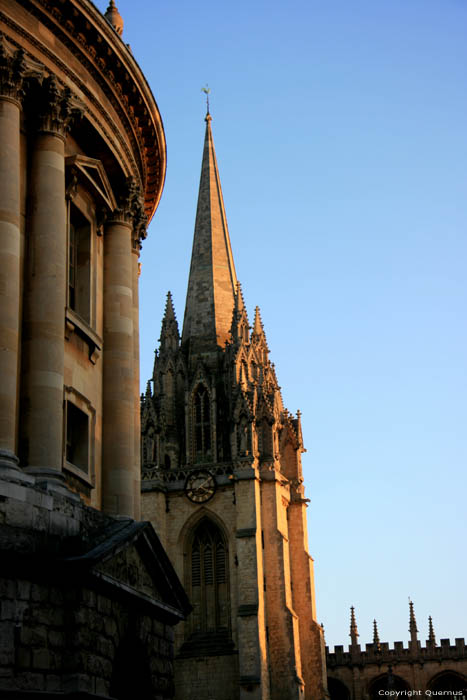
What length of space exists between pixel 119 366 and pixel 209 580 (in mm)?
52848

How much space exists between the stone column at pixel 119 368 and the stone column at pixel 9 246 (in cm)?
417

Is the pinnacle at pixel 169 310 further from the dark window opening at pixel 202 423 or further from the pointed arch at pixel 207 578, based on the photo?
the pointed arch at pixel 207 578

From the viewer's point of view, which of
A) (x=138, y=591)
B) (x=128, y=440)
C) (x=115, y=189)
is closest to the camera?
(x=138, y=591)

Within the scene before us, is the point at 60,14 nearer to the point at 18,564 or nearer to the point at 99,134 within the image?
the point at 99,134

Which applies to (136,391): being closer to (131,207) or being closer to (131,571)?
(131,207)

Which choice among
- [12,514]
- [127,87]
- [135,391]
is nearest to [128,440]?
[135,391]

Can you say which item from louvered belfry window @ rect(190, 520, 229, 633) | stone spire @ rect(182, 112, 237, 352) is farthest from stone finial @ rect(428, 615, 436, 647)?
stone spire @ rect(182, 112, 237, 352)

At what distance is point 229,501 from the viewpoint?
248 ft

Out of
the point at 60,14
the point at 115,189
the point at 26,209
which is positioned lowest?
the point at 26,209

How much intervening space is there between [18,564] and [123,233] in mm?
9725

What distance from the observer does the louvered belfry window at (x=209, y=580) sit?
73188mm

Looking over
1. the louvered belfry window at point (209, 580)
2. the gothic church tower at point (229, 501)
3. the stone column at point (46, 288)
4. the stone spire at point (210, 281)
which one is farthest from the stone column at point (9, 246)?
the stone spire at point (210, 281)

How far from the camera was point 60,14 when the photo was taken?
2133cm

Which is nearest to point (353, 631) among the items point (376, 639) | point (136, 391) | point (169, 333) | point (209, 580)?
point (376, 639)
